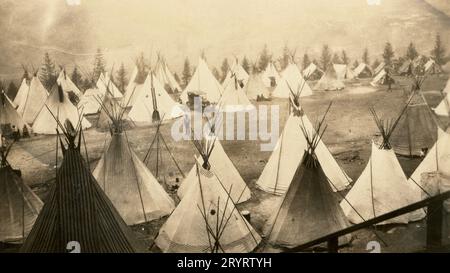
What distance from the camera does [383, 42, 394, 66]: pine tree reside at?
34.5 ft

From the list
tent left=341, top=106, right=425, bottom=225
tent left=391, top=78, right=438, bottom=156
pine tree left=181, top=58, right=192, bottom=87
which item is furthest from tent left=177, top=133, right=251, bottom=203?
pine tree left=181, top=58, right=192, bottom=87

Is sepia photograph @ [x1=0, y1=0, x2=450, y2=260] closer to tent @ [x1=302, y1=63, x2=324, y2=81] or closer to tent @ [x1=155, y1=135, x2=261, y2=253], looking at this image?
tent @ [x1=155, y1=135, x2=261, y2=253]

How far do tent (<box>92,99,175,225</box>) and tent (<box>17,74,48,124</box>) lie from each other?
424 centimetres

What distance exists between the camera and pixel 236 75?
12.9 m

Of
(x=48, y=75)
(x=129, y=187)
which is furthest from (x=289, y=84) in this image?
(x=129, y=187)

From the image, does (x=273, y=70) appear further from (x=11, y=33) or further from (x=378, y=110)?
(x=11, y=33)

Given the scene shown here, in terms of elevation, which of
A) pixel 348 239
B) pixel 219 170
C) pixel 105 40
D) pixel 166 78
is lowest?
pixel 348 239

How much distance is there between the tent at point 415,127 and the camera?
9570mm

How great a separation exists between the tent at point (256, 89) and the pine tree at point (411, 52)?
4.96m

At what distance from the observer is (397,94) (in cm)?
1264

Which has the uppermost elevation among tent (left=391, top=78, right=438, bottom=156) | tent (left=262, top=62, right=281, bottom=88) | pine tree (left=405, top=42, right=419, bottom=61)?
pine tree (left=405, top=42, right=419, bottom=61)
